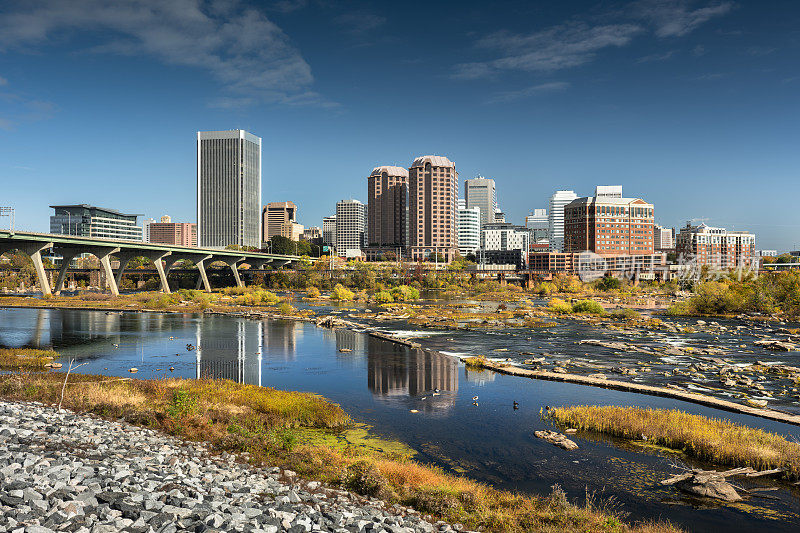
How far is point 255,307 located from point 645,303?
9335 centimetres

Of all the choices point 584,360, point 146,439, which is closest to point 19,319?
point 146,439

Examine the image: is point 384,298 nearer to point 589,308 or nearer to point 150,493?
point 589,308

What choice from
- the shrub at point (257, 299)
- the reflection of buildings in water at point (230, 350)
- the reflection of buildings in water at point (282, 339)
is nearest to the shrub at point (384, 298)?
the shrub at point (257, 299)

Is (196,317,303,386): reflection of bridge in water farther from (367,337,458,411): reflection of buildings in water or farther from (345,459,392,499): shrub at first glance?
(345,459,392,499): shrub

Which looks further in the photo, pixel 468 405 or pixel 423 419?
pixel 468 405

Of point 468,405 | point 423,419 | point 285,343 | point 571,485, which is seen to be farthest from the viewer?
point 285,343

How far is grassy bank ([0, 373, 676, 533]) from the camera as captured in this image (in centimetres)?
1731

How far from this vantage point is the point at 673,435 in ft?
87.3

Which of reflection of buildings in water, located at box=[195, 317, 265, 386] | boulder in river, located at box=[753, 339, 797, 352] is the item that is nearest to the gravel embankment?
reflection of buildings in water, located at box=[195, 317, 265, 386]

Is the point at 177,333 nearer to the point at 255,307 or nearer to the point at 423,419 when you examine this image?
the point at 255,307

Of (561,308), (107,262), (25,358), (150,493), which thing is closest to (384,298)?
(561,308)

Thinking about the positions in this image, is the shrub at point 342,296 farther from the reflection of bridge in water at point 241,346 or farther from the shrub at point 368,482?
the shrub at point 368,482

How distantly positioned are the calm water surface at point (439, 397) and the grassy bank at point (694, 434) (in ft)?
4.66

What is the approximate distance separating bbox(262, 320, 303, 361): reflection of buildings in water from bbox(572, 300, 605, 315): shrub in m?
54.4
